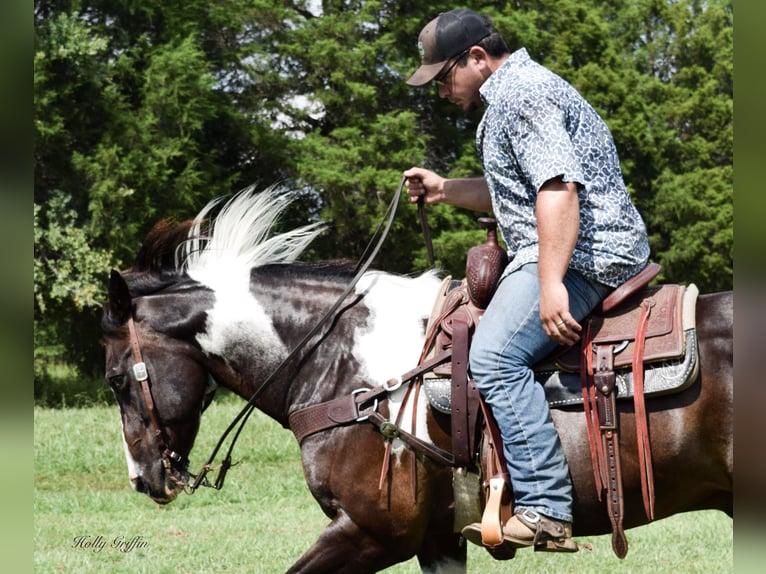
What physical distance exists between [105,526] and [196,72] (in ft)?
48.7

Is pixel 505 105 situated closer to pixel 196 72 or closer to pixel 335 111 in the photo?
pixel 196 72

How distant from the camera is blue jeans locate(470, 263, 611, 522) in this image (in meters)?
3.19

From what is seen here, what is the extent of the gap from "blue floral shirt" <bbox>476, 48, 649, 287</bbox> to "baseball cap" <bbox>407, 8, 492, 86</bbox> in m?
0.17

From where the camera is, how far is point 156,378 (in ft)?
12.6

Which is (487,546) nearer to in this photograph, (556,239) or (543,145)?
(556,239)

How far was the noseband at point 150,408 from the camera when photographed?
3816 millimetres

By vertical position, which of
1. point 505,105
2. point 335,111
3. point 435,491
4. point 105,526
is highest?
point 335,111

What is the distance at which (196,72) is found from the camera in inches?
A: 800

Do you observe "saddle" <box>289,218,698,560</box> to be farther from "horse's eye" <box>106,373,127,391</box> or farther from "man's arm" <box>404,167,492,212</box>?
"horse's eye" <box>106,373,127,391</box>
